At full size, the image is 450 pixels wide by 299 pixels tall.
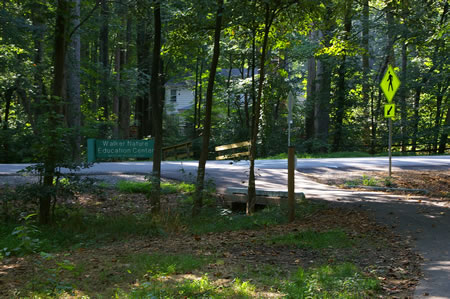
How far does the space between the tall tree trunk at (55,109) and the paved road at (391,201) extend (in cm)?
273

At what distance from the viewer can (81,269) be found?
6.22m

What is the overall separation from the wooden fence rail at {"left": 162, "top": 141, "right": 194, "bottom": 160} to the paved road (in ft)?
28.1

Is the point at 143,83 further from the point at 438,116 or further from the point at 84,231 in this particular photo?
the point at 84,231

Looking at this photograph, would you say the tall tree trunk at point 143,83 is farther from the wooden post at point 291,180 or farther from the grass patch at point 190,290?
the grass patch at point 190,290

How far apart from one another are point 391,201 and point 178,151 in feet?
65.8

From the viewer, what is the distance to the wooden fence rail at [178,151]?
27234 millimetres

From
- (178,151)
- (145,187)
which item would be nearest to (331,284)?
(145,187)

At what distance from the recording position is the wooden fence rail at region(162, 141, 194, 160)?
27234 mm

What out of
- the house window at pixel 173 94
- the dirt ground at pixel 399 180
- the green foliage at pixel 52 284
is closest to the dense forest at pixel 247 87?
the dirt ground at pixel 399 180

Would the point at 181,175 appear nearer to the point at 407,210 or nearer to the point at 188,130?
the point at 407,210

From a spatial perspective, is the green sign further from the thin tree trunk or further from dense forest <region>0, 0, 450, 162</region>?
the thin tree trunk

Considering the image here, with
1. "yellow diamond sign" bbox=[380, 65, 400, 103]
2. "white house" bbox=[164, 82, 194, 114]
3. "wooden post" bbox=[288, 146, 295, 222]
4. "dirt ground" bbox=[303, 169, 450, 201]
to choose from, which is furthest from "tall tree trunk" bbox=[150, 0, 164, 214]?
"white house" bbox=[164, 82, 194, 114]

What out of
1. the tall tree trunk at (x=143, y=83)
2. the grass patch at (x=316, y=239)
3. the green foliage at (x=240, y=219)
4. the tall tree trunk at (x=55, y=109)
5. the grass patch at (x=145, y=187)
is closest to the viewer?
the grass patch at (x=316, y=239)

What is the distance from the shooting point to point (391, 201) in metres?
10.8
